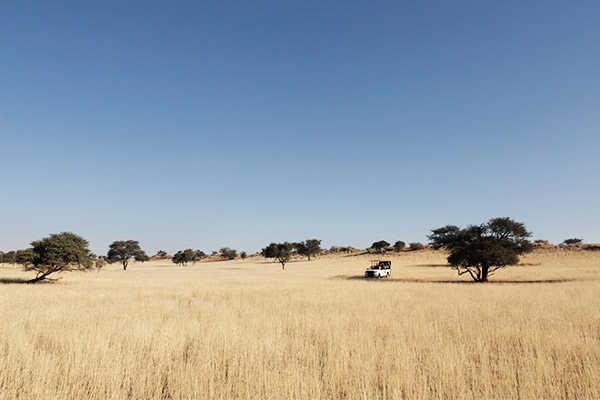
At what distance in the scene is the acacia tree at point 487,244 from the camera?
31391 millimetres

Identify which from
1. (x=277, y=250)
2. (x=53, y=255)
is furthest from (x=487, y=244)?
(x=277, y=250)

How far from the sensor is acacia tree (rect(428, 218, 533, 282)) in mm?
31391

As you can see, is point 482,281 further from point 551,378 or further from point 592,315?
point 551,378

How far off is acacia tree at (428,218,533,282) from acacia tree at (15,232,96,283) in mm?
39513

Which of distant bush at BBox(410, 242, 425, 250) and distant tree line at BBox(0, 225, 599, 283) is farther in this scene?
distant bush at BBox(410, 242, 425, 250)

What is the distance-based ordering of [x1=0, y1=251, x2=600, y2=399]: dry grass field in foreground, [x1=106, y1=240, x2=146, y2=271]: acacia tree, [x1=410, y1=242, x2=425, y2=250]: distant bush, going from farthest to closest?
[x1=410, y1=242, x2=425, y2=250]: distant bush, [x1=106, y1=240, x2=146, y2=271]: acacia tree, [x1=0, y1=251, x2=600, y2=399]: dry grass field in foreground

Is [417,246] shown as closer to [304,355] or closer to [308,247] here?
[308,247]

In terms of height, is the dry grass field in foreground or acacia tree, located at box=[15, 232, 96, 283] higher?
acacia tree, located at box=[15, 232, 96, 283]

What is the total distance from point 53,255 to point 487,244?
44575mm

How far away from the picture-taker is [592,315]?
1257 cm

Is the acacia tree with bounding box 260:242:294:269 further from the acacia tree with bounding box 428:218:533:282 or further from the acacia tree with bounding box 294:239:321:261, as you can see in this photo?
the acacia tree with bounding box 428:218:533:282

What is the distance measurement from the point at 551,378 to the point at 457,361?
5.70 ft

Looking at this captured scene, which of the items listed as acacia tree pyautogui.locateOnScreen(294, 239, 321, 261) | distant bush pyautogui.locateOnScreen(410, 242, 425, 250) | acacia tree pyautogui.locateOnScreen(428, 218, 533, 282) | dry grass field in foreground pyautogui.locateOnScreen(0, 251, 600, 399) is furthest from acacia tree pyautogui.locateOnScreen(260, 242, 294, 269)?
dry grass field in foreground pyautogui.locateOnScreen(0, 251, 600, 399)

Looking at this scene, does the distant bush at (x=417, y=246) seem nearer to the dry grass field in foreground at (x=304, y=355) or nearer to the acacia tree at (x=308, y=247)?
the acacia tree at (x=308, y=247)
